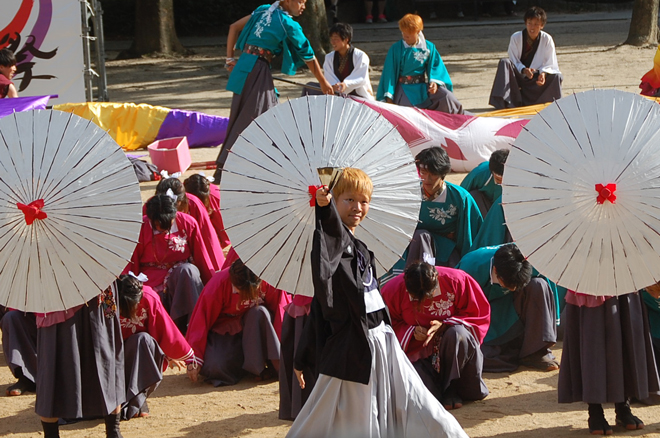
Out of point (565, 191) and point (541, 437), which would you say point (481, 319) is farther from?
point (565, 191)

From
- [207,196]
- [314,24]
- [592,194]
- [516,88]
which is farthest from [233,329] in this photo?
[314,24]

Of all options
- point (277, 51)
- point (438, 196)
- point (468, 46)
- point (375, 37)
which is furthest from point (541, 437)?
point (375, 37)

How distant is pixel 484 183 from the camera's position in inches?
238

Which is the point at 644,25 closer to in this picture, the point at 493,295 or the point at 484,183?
the point at 484,183

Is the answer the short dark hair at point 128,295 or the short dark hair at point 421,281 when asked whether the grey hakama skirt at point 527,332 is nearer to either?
the short dark hair at point 421,281

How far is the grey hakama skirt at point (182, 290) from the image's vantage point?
532cm

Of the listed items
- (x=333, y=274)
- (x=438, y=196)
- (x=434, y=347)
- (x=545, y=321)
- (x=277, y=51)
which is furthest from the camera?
(x=277, y=51)

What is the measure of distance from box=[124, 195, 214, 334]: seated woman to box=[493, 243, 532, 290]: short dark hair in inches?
69.4

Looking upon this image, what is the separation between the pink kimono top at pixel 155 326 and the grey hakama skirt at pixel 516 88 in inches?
243

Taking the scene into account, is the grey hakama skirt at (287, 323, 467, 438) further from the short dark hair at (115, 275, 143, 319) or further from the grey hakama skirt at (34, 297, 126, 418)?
the short dark hair at (115, 275, 143, 319)

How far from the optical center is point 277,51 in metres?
7.72

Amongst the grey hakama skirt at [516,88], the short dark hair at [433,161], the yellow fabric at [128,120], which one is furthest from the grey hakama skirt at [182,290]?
the grey hakama skirt at [516,88]

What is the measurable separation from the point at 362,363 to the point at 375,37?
15419 mm

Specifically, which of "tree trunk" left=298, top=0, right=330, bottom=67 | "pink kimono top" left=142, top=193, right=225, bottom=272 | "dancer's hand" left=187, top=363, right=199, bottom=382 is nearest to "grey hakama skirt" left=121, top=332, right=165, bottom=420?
"dancer's hand" left=187, top=363, right=199, bottom=382
